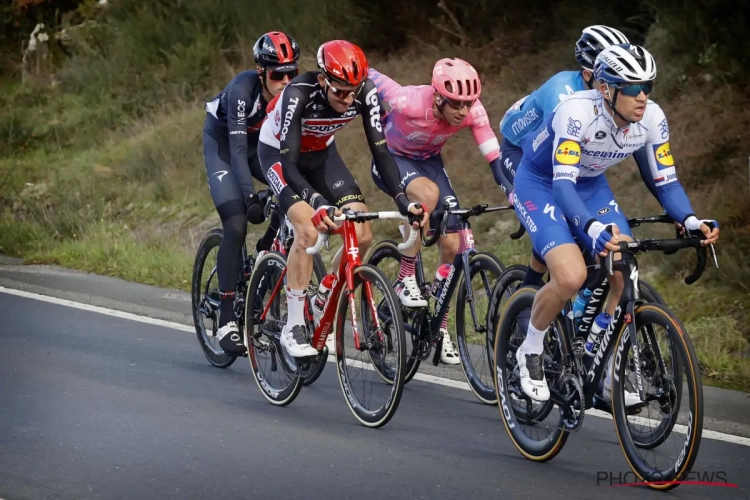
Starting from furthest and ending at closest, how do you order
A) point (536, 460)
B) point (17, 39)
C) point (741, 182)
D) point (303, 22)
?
1. point (17, 39)
2. point (303, 22)
3. point (741, 182)
4. point (536, 460)

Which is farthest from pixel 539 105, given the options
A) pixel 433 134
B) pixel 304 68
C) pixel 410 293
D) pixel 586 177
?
pixel 304 68

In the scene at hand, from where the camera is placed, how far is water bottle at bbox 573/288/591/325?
277 inches

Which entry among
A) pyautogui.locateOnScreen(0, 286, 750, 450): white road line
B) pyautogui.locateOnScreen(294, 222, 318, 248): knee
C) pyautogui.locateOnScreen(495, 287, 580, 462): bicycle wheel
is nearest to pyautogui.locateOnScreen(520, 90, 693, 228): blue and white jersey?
pyautogui.locateOnScreen(495, 287, 580, 462): bicycle wheel

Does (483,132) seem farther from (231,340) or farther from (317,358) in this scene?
(231,340)

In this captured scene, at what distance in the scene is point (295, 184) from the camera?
7703mm

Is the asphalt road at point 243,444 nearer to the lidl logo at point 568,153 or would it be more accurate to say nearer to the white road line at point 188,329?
the white road line at point 188,329

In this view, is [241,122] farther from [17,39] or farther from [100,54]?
[17,39]

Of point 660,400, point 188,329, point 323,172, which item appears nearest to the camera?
point 660,400

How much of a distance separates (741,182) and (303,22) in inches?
371

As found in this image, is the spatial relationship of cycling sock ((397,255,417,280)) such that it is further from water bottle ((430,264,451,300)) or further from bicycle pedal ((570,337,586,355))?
bicycle pedal ((570,337,586,355))

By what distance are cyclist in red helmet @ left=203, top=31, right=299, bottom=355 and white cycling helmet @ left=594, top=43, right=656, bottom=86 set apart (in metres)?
2.94

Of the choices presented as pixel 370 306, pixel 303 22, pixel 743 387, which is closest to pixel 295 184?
pixel 370 306

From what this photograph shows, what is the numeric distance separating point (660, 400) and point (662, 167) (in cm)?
124

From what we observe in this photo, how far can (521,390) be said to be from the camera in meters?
7.02
